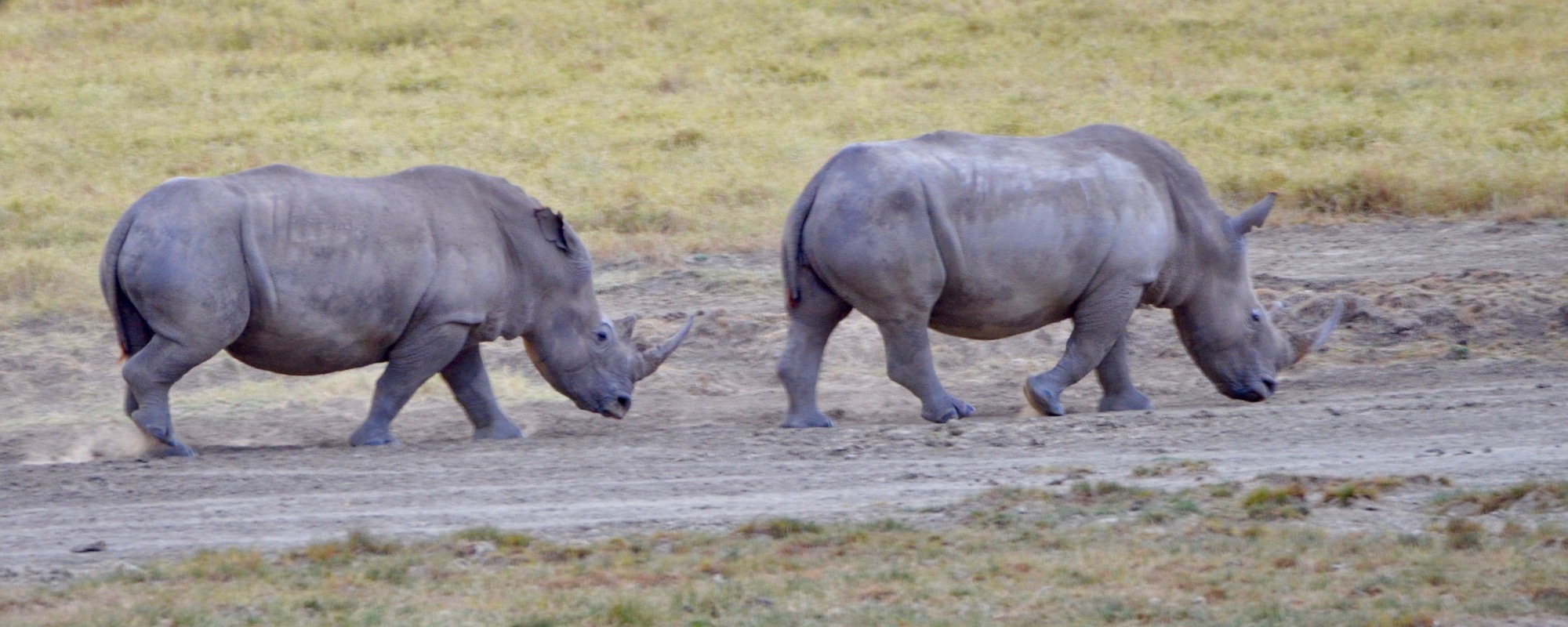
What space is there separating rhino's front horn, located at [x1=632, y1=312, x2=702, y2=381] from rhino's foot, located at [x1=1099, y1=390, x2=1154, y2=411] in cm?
246

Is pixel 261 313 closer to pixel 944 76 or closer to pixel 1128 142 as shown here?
pixel 1128 142

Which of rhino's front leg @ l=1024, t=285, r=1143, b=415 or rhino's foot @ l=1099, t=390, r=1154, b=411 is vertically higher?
rhino's front leg @ l=1024, t=285, r=1143, b=415

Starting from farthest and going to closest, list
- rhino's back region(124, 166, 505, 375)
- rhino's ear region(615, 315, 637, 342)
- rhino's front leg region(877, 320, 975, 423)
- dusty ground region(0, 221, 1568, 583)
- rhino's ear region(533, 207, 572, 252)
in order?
rhino's ear region(615, 315, 637, 342)
rhino's ear region(533, 207, 572, 252)
rhino's front leg region(877, 320, 975, 423)
rhino's back region(124, 166, 505, 375)
dusty ground region(0, 221, 1568, 583)

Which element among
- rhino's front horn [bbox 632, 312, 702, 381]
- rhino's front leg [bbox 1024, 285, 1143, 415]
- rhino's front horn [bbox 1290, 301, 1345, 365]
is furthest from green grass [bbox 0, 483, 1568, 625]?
rhino's front horn [bbox 1290, 301, 1345, 365]

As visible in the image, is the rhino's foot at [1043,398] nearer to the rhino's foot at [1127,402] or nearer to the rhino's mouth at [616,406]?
the rhino's foot at [1127,402]

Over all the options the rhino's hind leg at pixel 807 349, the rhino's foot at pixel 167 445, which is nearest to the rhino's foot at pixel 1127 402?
the rhino's hind leg at pixel 807 349

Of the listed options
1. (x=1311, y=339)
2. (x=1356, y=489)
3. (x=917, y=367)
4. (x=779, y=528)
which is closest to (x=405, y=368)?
(x=917, y=367)

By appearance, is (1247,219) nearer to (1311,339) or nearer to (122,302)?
(1311,339)

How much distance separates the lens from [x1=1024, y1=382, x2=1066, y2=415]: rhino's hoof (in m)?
10.5

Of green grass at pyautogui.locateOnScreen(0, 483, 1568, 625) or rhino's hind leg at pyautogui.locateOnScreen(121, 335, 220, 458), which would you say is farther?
rhino's hind leg at pyautogui.locateOnScreen(121, 335, 220, 458)

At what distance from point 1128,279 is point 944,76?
474 inches

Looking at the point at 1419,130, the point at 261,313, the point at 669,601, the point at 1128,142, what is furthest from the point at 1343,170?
the point at 669,601

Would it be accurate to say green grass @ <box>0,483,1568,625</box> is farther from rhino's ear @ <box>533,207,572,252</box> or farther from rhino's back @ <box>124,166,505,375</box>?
rhino's ear @ <box>533,207,572,252</box>

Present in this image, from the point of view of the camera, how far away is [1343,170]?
1642cm
